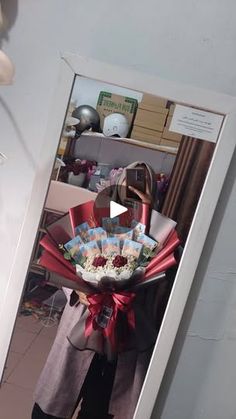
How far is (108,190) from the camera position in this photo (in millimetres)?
947

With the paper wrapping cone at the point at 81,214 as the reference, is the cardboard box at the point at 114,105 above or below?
above

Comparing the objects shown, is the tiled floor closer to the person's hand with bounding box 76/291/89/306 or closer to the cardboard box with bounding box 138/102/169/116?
the person's hand with bounding box 76/291/89/306

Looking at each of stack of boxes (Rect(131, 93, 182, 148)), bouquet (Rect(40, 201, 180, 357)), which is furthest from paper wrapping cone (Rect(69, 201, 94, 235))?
stack of boxes (Rect(131, 93, 182, 148))

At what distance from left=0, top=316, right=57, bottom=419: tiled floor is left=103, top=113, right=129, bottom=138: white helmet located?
1.74 ft

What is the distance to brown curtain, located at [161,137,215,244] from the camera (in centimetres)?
92

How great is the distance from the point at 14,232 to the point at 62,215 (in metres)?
0.14

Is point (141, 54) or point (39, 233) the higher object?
point (141, 54)

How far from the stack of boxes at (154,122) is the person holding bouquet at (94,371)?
0.10 metres

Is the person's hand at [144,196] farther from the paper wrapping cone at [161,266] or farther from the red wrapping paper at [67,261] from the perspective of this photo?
the paper wrapping cone at [161,266]

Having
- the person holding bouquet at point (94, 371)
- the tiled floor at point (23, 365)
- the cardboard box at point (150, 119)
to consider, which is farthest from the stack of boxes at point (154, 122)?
the tiled floor at point (23, 365)

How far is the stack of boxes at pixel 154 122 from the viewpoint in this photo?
0.89 metres

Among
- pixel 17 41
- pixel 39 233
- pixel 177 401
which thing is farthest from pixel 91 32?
pixel 177 401

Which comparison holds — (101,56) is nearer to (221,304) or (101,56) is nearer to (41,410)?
(221,304)

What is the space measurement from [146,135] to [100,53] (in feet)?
0.74
